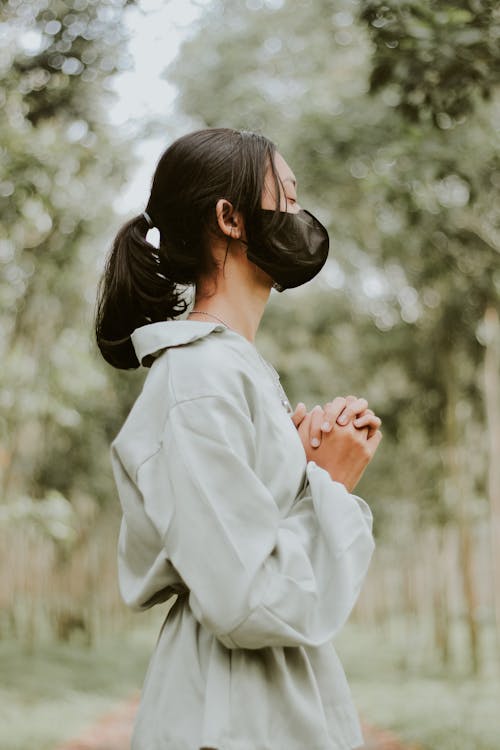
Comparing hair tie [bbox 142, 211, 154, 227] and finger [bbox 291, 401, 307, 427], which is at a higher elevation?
hair tie [bbox 142, 211, 154, 227]

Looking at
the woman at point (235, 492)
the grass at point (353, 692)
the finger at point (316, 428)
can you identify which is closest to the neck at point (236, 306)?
the woman at point (235, 492)

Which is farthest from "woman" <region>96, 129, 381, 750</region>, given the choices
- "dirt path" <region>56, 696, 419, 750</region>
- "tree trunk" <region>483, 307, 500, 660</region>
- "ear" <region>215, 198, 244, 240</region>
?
"tree trunk" <region>483, 307, 500, 660</region>

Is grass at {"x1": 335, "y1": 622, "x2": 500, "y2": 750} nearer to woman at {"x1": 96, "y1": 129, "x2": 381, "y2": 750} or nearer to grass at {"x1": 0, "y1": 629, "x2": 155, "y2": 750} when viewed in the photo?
grass at {"x1": 0, "y1": 629, "x2": 155, "y2": 750}

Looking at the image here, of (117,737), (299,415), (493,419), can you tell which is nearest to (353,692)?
(493,419)

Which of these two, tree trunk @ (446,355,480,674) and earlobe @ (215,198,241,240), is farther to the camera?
tree trunk @ (446,355,480,674)

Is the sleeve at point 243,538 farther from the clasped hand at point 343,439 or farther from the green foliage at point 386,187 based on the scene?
the green foliage at point 386,187

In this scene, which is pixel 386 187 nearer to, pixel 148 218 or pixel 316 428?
pixel 148 218

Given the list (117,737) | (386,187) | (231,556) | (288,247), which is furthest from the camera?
(117,737)

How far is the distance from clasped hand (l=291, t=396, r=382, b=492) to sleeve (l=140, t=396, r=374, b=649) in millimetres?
115

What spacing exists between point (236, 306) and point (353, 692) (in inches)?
480

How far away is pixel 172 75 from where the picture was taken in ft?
35.8

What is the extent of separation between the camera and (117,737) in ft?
31.0

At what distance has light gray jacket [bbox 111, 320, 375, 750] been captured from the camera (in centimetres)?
144

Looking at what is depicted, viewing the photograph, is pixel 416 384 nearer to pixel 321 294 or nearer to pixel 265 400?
pixel 321 294
